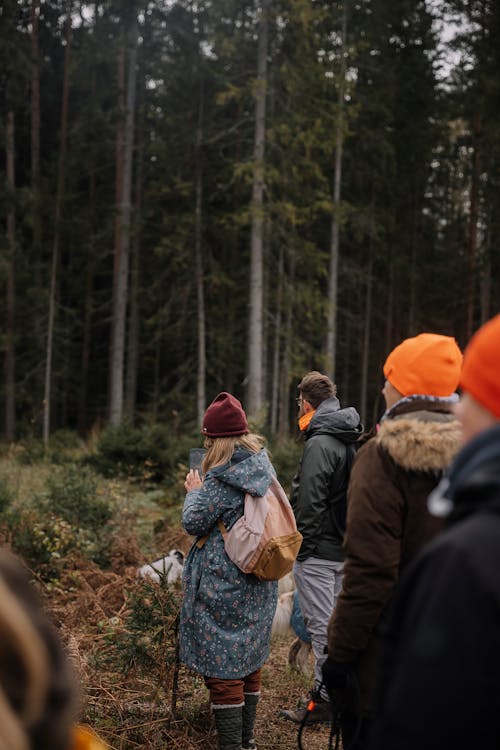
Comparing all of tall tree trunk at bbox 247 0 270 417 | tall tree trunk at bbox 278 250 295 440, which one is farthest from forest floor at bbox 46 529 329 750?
tall tree trunk at bbox 278 250 295 440

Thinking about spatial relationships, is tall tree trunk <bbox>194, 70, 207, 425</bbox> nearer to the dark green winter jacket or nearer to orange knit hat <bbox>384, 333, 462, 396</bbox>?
the dark green winter jacket

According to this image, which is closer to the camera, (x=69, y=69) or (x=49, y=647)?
(x=49, y=647)

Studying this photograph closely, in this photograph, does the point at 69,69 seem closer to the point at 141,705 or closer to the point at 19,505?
the point at 19,505

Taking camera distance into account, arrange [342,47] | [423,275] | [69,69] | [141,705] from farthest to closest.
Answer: [423,275]
[69,69]
[342,47]
[141,705]

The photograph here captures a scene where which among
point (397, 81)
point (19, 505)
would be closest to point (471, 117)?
point (397, 81)

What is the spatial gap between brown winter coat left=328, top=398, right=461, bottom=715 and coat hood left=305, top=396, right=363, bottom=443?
203cm

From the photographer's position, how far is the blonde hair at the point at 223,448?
13.7ft

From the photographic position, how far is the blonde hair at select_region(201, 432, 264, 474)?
4164mm

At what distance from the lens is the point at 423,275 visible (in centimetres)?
3102

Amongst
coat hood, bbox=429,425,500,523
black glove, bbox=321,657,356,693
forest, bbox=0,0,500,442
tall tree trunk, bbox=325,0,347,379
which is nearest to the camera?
coat hood, bbox=429,425,500,523

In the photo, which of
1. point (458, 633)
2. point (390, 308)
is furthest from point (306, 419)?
point (390, 308)

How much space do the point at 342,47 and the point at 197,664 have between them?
21086 millimetres

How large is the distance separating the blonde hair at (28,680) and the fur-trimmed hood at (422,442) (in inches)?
74.3

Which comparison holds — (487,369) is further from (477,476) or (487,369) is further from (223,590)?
(223,590)
